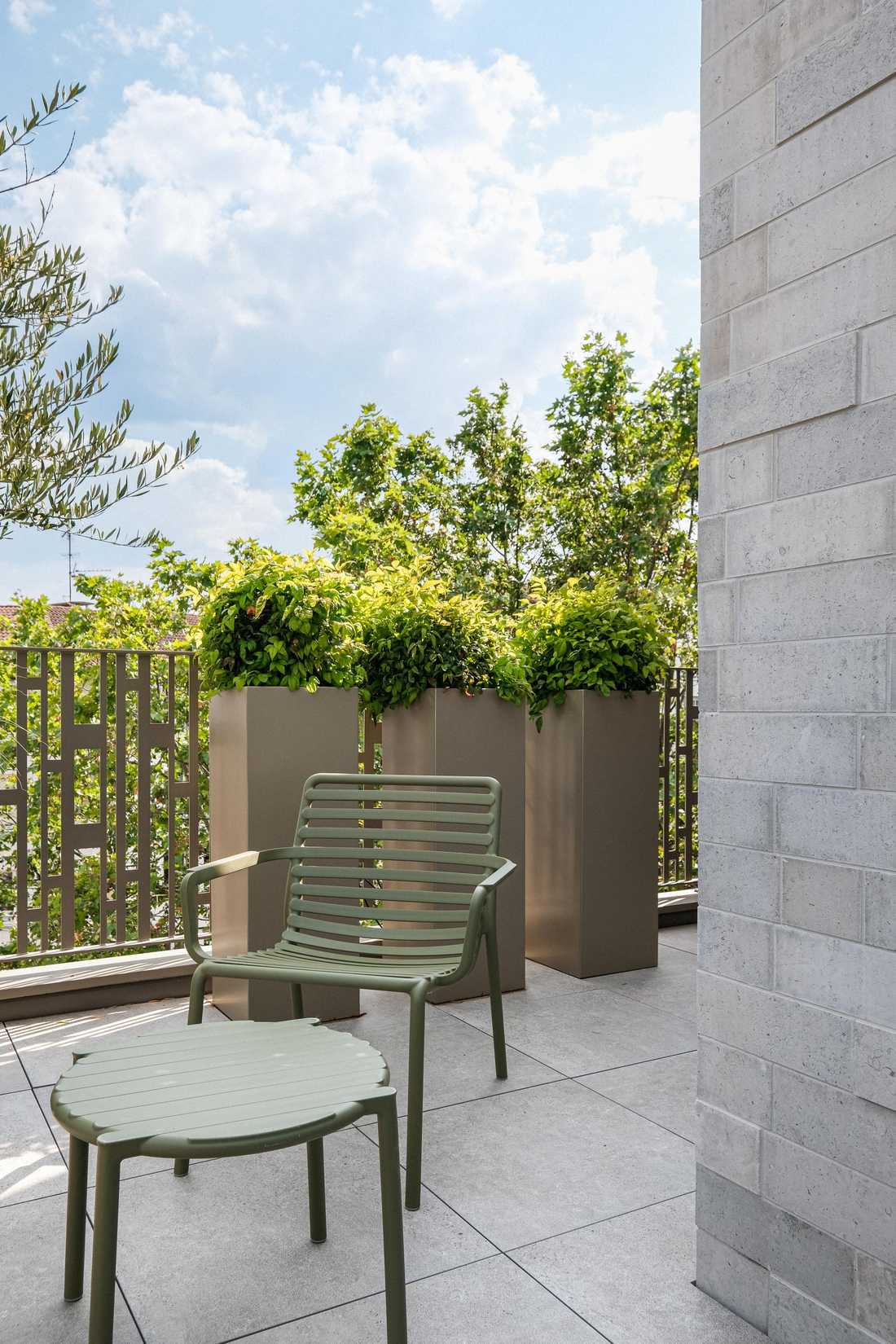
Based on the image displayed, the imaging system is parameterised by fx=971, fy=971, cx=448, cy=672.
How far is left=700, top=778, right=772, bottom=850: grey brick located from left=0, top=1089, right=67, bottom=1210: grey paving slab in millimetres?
1680

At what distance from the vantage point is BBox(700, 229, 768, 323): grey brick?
1687 mm

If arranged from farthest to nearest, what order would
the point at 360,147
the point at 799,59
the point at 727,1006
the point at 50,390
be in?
the point at 360,147 < the point at 50,390 < the point at 727,1006 < the point at 799,59

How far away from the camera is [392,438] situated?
9.49 metres

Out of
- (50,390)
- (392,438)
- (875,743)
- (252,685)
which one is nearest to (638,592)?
(392,438)

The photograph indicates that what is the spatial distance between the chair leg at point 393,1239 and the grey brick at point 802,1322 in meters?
0.65

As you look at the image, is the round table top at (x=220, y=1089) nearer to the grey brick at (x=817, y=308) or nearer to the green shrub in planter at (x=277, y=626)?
A: the grey brick at (x=817, y=308)

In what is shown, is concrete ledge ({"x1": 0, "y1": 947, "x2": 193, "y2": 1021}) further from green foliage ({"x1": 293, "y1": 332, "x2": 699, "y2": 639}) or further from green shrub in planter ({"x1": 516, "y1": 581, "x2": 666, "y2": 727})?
green foliage ({"x1": 293, "y1": 332, "x2": 699, "y2": 639})

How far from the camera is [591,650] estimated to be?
3.86m

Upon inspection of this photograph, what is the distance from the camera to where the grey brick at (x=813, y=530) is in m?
1.49

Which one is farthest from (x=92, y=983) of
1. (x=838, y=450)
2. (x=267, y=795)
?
(x=838, y=450)

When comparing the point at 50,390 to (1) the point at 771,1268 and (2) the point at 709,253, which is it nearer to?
(2) the point at 709,253

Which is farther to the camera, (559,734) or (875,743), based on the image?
(559,734)

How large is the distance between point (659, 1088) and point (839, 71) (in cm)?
244

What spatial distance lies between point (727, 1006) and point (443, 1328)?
0.75 meters
